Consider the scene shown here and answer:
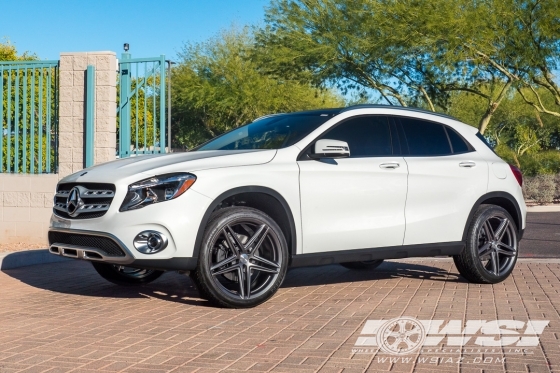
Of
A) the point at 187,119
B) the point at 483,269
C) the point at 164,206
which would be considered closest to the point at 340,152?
the point at 164,206

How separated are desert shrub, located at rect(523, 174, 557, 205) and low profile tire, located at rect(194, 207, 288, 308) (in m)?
25.7

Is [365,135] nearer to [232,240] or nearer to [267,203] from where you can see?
[267,203]

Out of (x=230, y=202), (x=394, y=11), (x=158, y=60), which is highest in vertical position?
(x=394, y=11)

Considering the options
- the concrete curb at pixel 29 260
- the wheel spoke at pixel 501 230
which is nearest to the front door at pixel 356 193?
the wheel spoke at pixel 501 230

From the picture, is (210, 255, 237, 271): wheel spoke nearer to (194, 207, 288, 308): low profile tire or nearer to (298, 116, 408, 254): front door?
(194, 207, 288, 308): low profile tire

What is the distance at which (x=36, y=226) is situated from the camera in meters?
13.2

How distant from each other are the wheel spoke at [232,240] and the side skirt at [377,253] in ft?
1.98

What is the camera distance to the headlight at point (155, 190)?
7.04m

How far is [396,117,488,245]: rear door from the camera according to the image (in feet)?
27.9

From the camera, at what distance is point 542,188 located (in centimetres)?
3144

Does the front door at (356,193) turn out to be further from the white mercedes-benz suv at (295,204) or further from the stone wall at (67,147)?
the stone wall at (67,147)

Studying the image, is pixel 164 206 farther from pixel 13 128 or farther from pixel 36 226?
pixel 13 128

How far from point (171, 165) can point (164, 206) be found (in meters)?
0.40

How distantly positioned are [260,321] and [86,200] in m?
1.87
